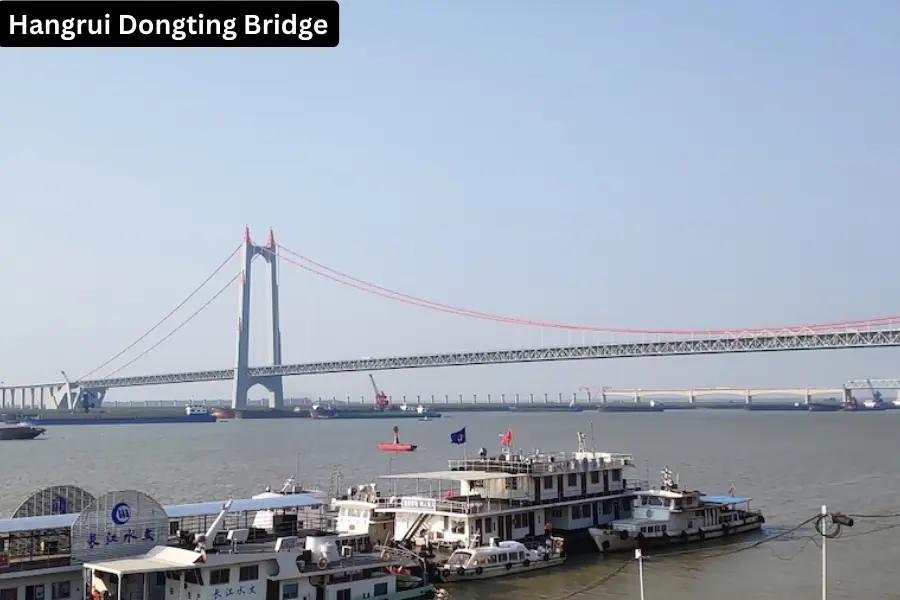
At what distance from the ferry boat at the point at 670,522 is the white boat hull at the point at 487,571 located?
3.73 m

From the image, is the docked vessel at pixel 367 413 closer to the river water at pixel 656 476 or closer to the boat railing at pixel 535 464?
the river water at pixel 656 476

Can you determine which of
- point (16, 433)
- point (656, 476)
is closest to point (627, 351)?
point (656, 476)

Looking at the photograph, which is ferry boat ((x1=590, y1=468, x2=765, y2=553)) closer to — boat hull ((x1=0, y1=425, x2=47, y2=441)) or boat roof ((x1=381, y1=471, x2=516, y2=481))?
boat roof ((x1=381, y1=471, x2=516, y2=481))

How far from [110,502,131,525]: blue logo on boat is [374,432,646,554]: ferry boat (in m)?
9.79

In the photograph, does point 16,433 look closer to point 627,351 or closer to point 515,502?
point 627,351

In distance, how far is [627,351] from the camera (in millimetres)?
95625

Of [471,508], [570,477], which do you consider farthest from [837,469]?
[471,508]

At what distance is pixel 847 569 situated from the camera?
93.6ft

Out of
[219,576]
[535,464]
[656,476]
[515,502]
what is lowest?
[656,476]

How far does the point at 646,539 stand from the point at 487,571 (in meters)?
7.08

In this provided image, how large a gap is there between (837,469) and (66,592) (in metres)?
46.2

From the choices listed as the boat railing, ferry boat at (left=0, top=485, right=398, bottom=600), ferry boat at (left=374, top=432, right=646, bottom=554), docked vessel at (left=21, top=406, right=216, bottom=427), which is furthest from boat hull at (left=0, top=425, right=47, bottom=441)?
ferry boat at (left=0, top=485, right=398, bottom=600)

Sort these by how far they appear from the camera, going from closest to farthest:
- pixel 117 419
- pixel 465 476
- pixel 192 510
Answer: pixel 192 510, pixel 465 476, pixel 117 419

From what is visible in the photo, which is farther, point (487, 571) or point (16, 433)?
point (16, 433)
